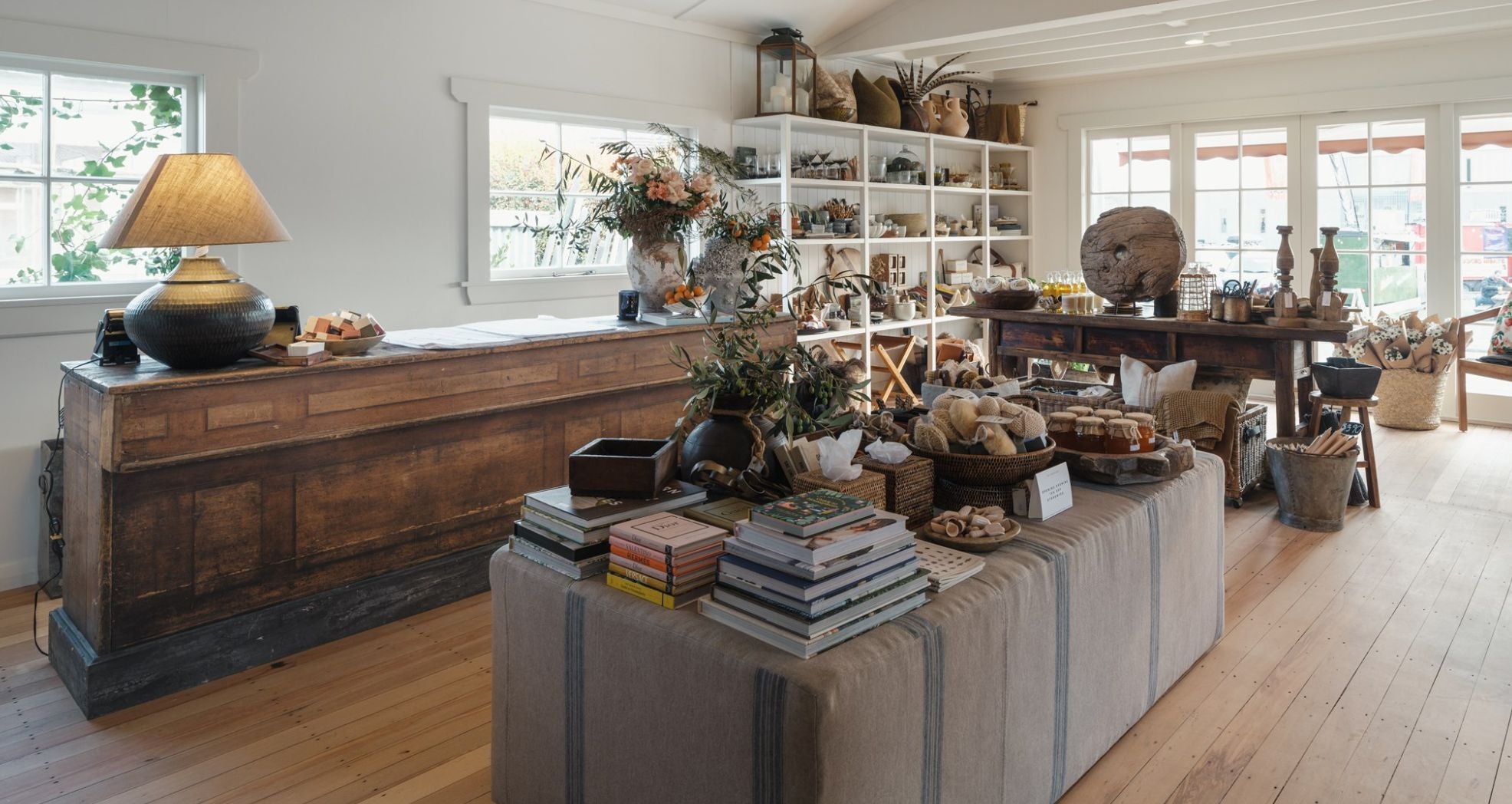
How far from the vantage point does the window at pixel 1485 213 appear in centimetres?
658

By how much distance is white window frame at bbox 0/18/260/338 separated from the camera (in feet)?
12.0

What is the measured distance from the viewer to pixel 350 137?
4.54 metres

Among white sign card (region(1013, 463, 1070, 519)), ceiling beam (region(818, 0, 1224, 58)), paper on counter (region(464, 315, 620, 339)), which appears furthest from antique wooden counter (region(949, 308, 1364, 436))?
white sign card (region(1013, 463, 1070, 519))

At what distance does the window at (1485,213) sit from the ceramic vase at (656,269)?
19.2ft

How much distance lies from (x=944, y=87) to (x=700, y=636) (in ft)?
24.2

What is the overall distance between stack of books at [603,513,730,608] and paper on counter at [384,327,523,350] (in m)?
1.74

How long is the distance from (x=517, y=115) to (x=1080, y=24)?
3.61 meters

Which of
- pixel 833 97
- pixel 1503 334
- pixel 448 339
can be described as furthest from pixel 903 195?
pixel 448 339

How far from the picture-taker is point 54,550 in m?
3.67

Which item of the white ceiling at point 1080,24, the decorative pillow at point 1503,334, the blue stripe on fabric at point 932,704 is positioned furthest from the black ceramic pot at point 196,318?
the decorative pillow at point 1503,334

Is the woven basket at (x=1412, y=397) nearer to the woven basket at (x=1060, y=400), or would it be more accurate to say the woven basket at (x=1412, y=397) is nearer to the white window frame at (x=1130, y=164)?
the white window frame at (x=1130, y=164)

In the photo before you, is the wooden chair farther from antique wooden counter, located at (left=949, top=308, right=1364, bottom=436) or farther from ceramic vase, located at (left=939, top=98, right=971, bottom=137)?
ceramic vase, located at (left=939, top=98, right=971, bottom=137)

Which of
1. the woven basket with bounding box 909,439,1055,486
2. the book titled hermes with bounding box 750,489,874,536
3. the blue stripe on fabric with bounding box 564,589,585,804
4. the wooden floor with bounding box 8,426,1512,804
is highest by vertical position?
the woven basket with bounding box 909,439,1055,486

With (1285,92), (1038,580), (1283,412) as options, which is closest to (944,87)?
(1285,92)
